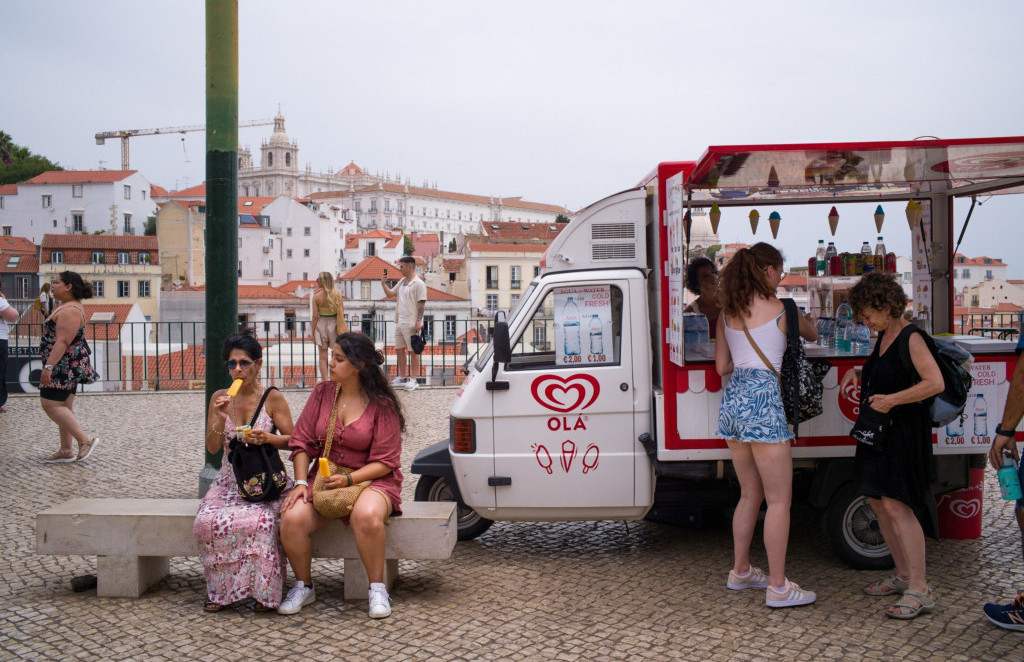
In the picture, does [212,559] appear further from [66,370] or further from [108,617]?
[66,370]

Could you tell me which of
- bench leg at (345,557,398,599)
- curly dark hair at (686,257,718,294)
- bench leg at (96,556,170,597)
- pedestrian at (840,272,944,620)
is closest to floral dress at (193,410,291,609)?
bench leg at (345,557,398,599)

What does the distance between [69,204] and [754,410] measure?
117m

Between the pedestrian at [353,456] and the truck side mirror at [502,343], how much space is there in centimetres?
71

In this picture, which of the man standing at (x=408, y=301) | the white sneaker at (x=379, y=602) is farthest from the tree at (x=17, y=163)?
the white sneaker at (x=379, y=602)

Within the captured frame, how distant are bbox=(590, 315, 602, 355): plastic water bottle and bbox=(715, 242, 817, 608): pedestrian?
0.88m

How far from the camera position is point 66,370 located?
354 inches

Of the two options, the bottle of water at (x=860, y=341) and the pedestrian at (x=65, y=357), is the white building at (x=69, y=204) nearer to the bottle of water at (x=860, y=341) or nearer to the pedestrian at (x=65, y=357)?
the pedestrian at (x=65, y=357)

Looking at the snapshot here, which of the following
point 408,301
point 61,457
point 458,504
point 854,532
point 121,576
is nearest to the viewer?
point 121,576

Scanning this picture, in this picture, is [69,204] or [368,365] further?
[69,204]

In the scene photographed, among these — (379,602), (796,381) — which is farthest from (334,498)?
(796,381)

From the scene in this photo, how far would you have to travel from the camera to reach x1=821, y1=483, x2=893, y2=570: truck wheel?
18.5 ft

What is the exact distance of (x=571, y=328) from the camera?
5.90 metres

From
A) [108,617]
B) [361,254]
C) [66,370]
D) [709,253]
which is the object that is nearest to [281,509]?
[108,617]

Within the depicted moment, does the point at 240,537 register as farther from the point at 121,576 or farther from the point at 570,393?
the point at 570,393
